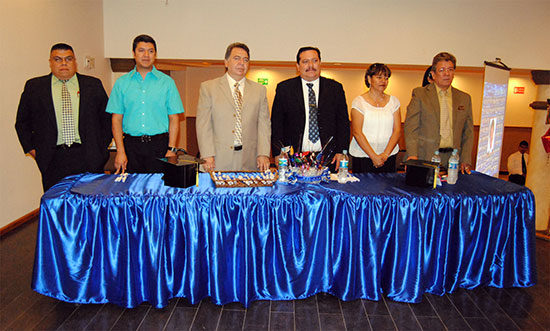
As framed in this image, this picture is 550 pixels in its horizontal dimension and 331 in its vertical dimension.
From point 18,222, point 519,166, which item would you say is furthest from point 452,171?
point 519,166

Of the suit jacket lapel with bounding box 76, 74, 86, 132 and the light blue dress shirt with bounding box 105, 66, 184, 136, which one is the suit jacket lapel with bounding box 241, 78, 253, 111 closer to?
the light blue dress shirt with bounding box 105, 66, 184, 136

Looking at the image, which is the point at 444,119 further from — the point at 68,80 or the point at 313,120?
the point at 68,80

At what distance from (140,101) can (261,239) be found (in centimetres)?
160

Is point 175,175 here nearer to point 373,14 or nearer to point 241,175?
point 241,175

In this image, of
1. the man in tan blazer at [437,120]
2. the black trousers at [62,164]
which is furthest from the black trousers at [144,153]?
the man in tan blazer at [437,120]

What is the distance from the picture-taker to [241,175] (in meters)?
2.77

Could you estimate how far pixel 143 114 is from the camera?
3.16 m

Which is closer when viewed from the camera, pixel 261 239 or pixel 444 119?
pixel 261 239

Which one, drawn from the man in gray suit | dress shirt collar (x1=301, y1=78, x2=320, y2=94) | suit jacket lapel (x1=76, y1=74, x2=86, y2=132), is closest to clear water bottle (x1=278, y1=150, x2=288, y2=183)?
the man in gray suit

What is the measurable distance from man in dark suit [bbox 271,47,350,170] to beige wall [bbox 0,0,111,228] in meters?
2.63

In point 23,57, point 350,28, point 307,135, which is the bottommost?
point 307,135

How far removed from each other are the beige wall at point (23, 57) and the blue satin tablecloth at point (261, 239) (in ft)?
5.82

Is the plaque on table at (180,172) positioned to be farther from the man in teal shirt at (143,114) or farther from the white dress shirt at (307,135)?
the white dress shirt at (307,135)

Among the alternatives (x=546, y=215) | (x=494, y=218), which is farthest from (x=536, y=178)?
(x=494, y=218)
